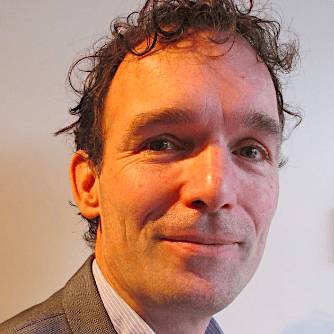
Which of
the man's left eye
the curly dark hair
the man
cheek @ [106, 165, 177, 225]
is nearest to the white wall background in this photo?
the curly dark hair

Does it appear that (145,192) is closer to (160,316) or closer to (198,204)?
(198,204)

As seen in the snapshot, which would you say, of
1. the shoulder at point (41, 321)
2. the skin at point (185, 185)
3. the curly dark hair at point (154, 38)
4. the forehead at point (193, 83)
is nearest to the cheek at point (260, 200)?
the skin at point (185, 185)

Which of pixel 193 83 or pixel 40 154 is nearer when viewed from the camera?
pixel 193 83

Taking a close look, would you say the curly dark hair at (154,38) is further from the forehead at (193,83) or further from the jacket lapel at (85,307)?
the jacket lapel at (85,307)

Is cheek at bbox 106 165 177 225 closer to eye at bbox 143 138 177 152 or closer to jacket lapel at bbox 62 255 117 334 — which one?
eye at bbox 143 138 177 152

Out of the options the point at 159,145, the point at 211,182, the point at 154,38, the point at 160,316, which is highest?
the point at 154,38

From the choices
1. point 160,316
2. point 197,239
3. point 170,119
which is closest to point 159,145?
point 170,119

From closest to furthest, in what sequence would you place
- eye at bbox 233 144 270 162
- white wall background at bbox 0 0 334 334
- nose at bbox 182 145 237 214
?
nose at bbox 182 145 237 214 < eye at bbox 233 144 270 162 < white wall background at bbox 0 0 334 334

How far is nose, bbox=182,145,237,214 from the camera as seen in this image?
28.3 inches

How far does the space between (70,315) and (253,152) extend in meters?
Answer: 0.44

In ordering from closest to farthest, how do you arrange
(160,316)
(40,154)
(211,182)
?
(211,182), (160,316), (40,154)

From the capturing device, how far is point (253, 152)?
855 mm

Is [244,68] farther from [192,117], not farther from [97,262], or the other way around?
[97,262]

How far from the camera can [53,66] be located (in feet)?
3.58
